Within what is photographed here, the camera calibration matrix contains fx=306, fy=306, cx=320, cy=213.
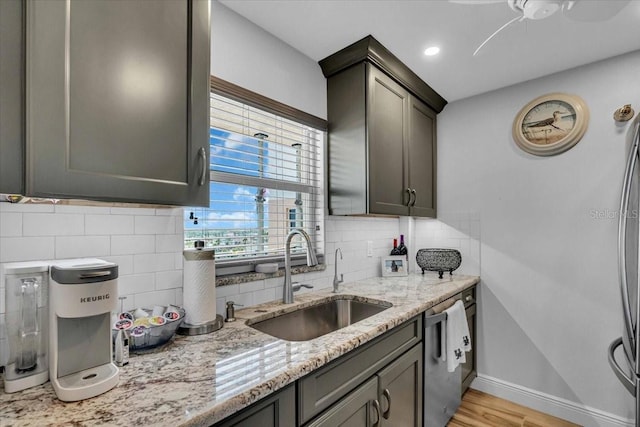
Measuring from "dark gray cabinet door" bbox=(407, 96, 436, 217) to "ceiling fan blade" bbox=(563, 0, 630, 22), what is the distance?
3.58 ft

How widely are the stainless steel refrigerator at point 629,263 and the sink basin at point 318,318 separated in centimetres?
133

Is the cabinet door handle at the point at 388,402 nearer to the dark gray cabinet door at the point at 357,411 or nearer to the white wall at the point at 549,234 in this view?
the dark gray cabinet door at the point at 357,411

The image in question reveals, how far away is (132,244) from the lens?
3.91ft

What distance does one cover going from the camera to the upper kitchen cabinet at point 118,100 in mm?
735

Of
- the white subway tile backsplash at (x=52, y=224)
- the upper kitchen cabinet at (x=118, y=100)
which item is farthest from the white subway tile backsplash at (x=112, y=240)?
the upper kitchen cabinet at (x=118, y=100)

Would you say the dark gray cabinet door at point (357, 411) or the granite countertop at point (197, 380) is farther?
the dark gray cabinet door at point (357, 411)

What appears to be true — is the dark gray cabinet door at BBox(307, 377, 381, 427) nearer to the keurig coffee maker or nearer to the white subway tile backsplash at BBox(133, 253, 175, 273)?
the keurig coffee maker

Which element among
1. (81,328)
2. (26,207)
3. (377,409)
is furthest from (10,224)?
(377,409)

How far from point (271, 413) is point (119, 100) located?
1.00 meters

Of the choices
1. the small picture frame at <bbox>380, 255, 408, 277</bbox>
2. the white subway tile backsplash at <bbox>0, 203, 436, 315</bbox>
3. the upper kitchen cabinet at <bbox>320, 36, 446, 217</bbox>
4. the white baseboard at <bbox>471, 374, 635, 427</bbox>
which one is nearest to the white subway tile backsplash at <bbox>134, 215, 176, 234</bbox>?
the white subway tile backsplash at <bbox>0, 203, 436, 315</bbox>

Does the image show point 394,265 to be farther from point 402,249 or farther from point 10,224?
point 10,224

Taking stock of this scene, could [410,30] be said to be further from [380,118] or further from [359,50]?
[380,118]

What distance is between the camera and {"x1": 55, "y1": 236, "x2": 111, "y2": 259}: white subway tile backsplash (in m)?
1.03

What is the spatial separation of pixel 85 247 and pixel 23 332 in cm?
32
